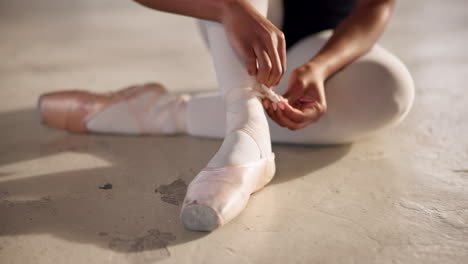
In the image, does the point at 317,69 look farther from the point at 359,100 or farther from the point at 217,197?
the point at 217,197

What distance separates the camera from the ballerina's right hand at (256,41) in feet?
2.67

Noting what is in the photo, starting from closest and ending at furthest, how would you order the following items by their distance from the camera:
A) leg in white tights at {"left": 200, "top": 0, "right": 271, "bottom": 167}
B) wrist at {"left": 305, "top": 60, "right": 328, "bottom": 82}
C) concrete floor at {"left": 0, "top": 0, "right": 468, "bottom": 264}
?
1. concrete floor at {"left": 0, "top": 0, "right": 468, "bottom": 264}
2. leg in white tights at {"left": 200, "top": 0, "right": 271, "bottom": 167}
3. wrist at {"left": 305, "top": 60, "right": 328, "bottom": 82}

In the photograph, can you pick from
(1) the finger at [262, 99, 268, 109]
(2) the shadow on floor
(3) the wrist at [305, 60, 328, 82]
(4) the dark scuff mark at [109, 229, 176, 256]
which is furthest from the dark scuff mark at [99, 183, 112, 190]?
(3) the wrist at [305, 60, 328, 82]

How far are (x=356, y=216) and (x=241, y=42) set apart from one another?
309 millimetres

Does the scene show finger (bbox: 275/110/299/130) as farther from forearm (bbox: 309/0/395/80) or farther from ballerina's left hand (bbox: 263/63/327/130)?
forearm (bbox: 309/0/395/80)

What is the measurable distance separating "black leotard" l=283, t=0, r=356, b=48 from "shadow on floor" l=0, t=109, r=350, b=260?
27 cm

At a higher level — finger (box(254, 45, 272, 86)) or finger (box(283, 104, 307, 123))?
finger (box(254, 45, 272, 86))

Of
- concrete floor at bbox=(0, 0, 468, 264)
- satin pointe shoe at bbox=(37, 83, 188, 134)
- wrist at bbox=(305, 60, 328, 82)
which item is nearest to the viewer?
concrete floor at bbox=(0, 0, 468, 264)

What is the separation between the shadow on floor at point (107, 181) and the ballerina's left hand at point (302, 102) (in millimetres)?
101

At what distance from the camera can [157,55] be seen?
1.72 metres

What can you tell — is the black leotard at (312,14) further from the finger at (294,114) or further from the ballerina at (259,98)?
the finger at (294,114)

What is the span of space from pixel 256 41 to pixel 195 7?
0.48 feet

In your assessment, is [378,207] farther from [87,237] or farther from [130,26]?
[130,26]

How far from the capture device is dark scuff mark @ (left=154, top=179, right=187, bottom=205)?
0.85 m
